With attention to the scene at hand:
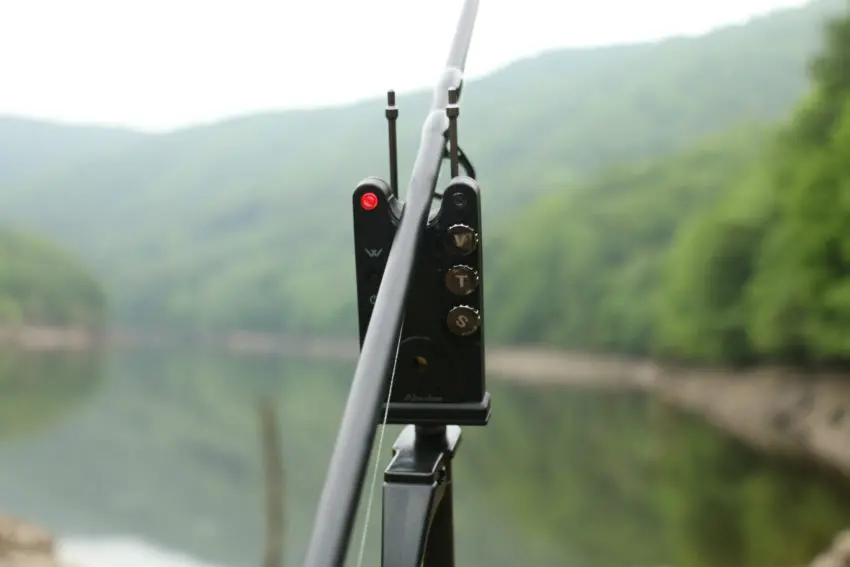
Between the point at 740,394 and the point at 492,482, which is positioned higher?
the point at 740,394

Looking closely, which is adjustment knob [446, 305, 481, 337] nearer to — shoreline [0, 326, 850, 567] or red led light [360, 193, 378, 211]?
red led light [360, 193, 378, 211]

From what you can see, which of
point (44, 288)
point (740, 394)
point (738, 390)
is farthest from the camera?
point (44, 288)

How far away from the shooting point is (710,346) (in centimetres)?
1795

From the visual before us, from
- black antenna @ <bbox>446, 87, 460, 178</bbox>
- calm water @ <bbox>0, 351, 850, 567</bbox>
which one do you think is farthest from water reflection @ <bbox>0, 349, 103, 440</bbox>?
black antenna @ <bbox>446, 87, 460, 178</bbox>

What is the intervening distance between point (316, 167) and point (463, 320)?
70.1 metres

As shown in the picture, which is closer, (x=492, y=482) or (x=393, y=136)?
(x=393, y=136)

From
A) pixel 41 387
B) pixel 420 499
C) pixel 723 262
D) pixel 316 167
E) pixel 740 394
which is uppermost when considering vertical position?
pixel 420 499

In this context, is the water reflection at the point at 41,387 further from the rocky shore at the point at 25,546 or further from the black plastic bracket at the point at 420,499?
the black plastic bracket at the point at 420,499

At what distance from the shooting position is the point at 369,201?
151cm

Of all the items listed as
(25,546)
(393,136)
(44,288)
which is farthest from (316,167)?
(393,136)

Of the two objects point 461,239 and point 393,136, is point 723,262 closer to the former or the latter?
point 393,136

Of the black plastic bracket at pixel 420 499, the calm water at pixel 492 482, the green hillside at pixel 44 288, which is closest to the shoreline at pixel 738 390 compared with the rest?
the black plastic bracket at pixel 420 499

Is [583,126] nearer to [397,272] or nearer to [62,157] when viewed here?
[62,157]

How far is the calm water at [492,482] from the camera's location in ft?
33.2
